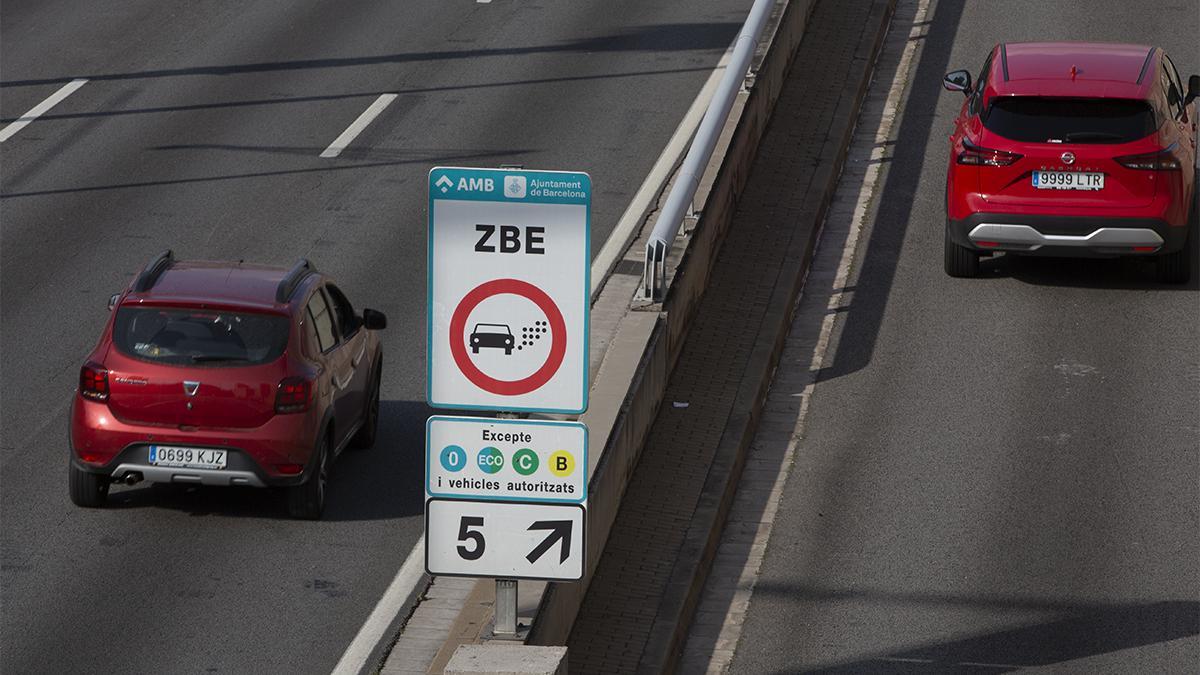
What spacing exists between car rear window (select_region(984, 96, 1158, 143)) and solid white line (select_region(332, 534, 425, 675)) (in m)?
6.92

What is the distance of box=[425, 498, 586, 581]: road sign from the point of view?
909cm

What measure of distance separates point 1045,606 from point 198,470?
5646 mm

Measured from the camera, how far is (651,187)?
A: 2122cm

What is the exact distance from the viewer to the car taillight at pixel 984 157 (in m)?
17.5

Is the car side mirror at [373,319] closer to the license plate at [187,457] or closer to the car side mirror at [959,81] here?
the license plate at [187,457]

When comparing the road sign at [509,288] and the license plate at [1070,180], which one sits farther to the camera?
the license plate at [1070,180]

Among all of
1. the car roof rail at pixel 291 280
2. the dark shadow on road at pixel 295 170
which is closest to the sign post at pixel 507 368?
the car roof rail at pixel 291 280

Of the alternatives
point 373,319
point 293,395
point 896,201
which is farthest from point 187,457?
point 896,201

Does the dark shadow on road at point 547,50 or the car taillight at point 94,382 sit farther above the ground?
the car taillight at point 94,382

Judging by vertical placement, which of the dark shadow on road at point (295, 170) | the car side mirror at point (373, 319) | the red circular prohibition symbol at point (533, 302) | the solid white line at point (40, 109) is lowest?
the solid white line at point (40, 109)

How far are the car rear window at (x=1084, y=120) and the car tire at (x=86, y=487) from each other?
8.23m

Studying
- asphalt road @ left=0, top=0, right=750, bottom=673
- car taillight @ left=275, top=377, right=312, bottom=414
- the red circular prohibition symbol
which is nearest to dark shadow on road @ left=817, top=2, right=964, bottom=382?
asphalt road @ left=0, top=0, right=750, bottom=673

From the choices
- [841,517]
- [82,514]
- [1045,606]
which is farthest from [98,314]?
[1045,606]

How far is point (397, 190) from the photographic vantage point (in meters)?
21.3
